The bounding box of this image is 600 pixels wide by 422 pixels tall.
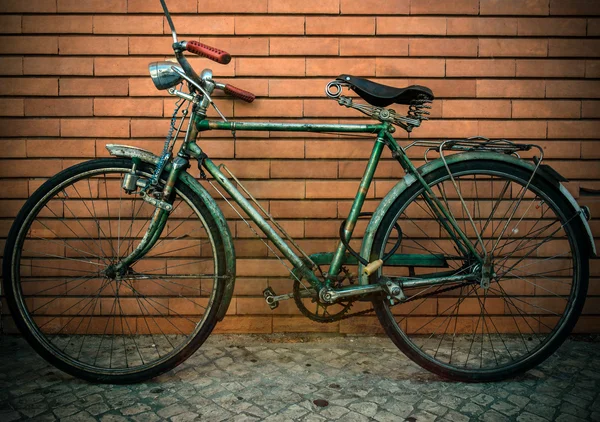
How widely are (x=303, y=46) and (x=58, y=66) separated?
1.85 m

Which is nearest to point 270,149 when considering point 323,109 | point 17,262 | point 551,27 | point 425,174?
point 323,109

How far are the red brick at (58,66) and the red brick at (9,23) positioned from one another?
0.23m

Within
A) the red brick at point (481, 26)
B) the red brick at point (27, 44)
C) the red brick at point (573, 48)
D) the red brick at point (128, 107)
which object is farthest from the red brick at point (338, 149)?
Result: the red brick at point (27, 44)

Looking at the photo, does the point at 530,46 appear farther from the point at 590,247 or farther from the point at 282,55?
the point at 282,55

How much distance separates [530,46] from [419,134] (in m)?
1.06

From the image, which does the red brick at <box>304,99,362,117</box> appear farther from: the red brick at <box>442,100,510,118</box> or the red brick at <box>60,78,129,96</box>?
the red brick at <box>60,78,129,96</box>

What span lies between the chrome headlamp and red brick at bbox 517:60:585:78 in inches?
99.9

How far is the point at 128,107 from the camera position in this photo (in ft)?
11.0

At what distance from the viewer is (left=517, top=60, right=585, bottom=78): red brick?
3.36 meters

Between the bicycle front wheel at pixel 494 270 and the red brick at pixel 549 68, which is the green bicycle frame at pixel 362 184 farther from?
the red brick at pixel 549 68

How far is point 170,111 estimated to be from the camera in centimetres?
334

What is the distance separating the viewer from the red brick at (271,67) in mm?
3322

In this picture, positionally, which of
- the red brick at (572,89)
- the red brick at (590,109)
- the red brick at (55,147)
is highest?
the red brick at (572,89)

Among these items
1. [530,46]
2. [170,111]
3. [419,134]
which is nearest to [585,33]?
[530,46]
